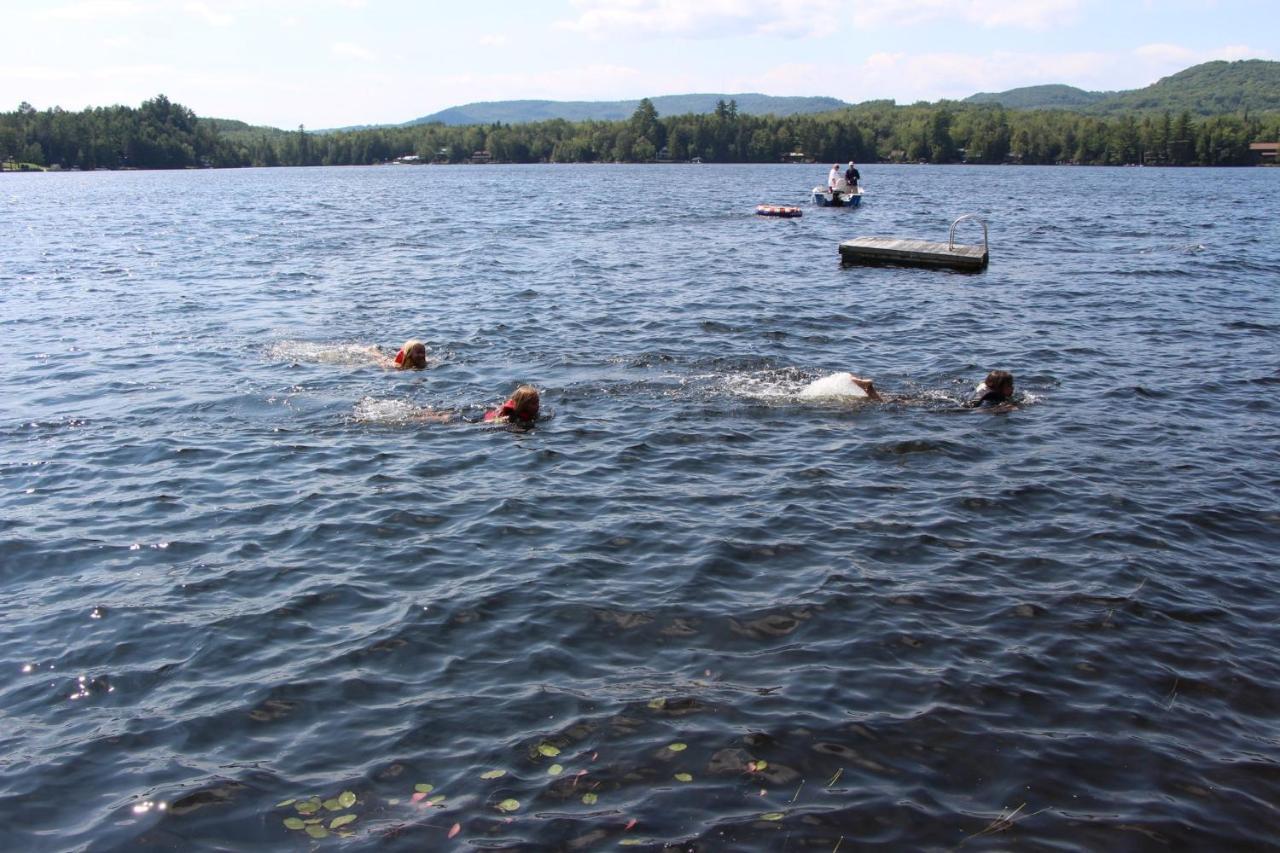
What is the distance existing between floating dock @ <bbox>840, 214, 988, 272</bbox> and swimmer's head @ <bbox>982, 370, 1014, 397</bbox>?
18193mm

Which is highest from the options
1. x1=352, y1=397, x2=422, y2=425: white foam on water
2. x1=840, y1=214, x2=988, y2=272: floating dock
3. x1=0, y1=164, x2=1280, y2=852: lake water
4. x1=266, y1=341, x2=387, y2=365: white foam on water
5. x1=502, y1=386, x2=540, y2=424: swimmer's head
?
x1=840, y1=214, x2=988, y2=272: floating dock

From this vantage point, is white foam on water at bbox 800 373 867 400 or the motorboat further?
the motorboat

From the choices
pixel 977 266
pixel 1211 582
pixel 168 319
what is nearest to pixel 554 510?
pixel 1211 582

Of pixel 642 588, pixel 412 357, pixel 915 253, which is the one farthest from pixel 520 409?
pixel 915 253

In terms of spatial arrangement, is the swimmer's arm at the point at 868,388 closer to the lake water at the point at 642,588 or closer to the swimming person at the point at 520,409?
the lake water at the point at 642,588

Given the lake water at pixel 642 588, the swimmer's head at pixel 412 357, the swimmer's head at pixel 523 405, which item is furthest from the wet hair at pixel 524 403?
the swimmer's head at pixel 412 357

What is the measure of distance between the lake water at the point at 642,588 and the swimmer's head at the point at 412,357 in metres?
0.77

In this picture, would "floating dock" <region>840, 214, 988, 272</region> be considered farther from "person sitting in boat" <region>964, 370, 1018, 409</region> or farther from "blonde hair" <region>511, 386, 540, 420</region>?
"blonde hair" <region>511, 386, 540, 420</region>

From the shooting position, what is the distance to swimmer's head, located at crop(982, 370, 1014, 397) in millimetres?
17547

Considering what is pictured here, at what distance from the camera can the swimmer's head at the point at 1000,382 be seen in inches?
691

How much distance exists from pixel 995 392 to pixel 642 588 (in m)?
9.64

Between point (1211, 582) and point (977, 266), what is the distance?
25282 mm

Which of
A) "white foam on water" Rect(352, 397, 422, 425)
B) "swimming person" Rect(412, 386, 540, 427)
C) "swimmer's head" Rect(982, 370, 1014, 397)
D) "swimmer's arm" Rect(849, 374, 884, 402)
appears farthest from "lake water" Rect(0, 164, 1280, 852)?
"swimmer's head" Rect(982, 370, 1014, 397)

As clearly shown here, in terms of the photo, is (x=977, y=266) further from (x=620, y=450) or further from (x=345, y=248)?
(x=345, y=248)
